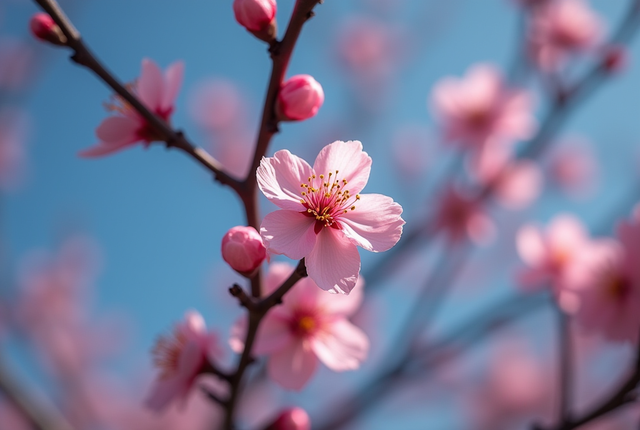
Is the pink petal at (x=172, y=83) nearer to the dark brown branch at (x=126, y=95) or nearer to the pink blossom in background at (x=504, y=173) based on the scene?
the dark brown branch at (x=126, y=95)

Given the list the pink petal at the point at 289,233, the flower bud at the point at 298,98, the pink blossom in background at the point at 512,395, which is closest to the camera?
the pink petal at the point at 289,233

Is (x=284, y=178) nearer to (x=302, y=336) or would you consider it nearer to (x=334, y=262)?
(x=334, y=262)

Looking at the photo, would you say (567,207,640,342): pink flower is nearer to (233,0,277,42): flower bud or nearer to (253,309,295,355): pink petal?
(253,309,295,355): pink petal

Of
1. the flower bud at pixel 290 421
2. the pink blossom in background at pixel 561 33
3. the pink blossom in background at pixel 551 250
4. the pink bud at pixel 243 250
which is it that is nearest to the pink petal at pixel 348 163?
the pink bud at pixel 243 250

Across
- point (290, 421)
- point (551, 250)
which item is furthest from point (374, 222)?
point (551, 250)

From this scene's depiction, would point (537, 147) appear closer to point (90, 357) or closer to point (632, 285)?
point (632, 285)

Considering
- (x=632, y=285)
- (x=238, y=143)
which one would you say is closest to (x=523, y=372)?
(x=238, y=143)
